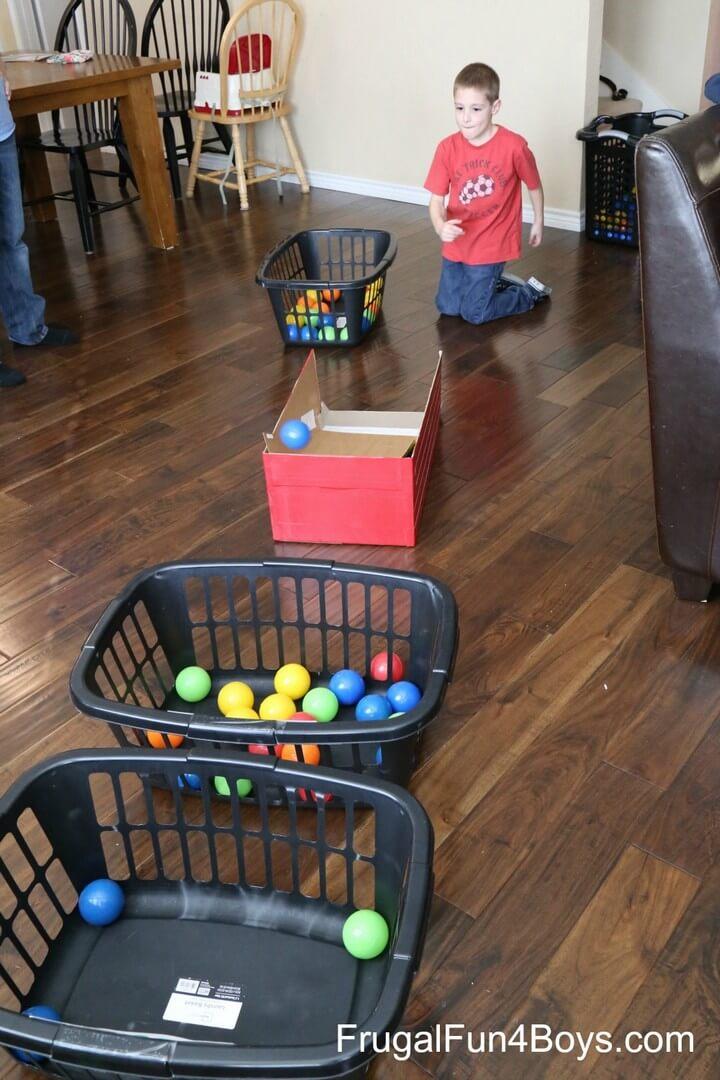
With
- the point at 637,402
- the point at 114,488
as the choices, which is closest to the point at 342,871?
the point at 114,488

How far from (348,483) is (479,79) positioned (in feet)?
5.01

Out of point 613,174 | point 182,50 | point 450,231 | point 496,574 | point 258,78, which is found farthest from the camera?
point 182,50

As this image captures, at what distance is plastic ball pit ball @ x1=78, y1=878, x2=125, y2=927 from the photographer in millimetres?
1263

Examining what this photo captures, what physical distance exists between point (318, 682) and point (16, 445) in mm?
1335

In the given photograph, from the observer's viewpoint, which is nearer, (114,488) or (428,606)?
(428,606)

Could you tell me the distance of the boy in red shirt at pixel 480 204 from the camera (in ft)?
9.57

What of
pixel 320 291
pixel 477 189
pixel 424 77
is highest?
pixel 424 77

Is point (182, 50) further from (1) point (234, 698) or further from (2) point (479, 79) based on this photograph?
(1) point (234, 698)

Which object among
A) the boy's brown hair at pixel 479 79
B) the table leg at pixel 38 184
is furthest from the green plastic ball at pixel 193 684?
the table leg at pixel 38 184

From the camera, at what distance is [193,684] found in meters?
1.64

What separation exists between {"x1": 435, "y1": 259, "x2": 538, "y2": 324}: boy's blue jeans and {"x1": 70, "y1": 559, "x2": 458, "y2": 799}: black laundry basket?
146 centimetres

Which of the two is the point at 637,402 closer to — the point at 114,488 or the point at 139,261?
the point at 114,488

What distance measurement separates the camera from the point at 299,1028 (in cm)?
114

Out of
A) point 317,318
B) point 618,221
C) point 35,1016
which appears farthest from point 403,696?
point 618,221
